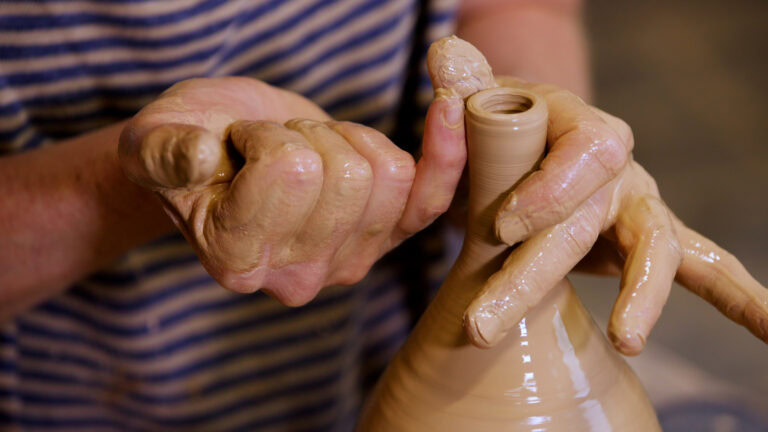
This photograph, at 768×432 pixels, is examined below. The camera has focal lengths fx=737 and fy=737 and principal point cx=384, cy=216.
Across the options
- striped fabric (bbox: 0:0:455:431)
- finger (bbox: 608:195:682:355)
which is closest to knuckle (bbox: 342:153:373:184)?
finger (bbox: 608:195:682:355)

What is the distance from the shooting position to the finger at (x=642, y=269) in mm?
641

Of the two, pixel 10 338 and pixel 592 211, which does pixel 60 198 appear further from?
pixel 592 211

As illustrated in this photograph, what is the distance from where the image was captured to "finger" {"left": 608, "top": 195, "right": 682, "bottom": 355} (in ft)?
2.10

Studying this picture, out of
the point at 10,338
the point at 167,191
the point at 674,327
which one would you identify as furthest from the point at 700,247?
the point at 674,327

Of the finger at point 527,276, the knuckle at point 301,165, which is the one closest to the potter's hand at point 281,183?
the knuckle at point 301,165

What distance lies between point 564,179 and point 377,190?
171 millimetres

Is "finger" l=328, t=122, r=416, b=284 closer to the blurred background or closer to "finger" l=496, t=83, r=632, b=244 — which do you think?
"finger" l=496, t=83, r=632, b=244

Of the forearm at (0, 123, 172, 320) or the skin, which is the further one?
the forearm at (0, 123, 172, 320)

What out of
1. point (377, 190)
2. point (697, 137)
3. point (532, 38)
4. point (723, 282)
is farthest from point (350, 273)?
point (697, 137)

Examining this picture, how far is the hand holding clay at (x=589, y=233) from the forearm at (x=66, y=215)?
0.40m

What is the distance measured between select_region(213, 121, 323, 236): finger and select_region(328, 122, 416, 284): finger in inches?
3.1

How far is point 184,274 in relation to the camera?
111 centimetres

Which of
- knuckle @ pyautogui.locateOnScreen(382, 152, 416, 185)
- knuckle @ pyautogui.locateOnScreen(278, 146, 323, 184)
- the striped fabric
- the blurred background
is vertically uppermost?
knuckle @ pyautogui.locateOnScreen(278, 146, 323, 184)

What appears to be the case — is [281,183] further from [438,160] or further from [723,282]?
[723,282]
